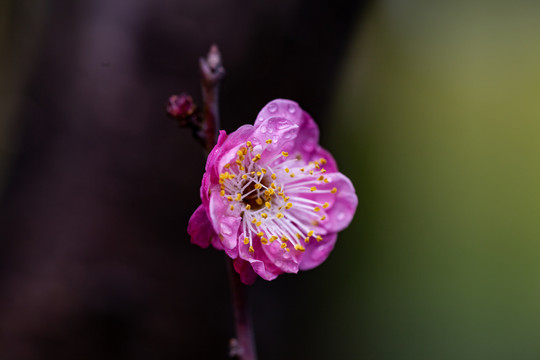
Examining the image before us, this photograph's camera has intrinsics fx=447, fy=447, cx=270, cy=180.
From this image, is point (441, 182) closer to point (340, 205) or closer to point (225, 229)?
point (340, 205)

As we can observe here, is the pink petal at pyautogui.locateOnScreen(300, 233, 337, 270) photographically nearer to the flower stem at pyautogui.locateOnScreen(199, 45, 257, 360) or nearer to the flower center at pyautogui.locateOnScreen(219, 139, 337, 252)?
the flower center at pyautogui.locateOnScreen(219, 139, 337, 252)

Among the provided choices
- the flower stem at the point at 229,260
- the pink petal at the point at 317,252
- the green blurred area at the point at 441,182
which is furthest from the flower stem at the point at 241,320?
the green blurred area at the point at 441,182

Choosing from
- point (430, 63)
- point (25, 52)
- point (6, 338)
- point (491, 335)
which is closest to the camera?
point (6, 338)

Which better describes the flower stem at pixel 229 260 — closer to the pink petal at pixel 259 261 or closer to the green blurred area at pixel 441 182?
the pink petal at pixel 259 261

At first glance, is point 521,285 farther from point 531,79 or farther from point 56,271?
point 56,271

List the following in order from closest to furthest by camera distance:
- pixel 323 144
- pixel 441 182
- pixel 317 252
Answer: pixel 317 252
pixel 323 144
pixel 441 182

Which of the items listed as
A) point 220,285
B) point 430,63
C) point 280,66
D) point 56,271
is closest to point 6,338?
point 56,271

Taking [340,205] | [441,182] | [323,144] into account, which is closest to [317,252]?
[340,205]
